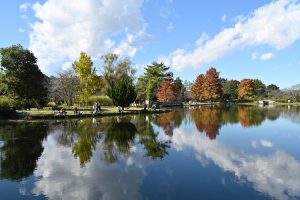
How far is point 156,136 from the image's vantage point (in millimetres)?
21484

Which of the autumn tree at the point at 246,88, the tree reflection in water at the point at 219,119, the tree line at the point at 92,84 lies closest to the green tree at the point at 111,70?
the tree line at the point at 92,84

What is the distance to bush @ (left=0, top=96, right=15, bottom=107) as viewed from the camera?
33.2m

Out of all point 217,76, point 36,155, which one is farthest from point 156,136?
point 217,76

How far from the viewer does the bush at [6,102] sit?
109 ft

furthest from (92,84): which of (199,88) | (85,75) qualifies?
(199,88)

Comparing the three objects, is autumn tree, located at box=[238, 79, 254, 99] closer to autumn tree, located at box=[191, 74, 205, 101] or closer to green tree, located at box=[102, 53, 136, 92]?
autumn tree, located at box=[191, 74, 205, 101]

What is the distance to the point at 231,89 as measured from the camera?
4173 inches

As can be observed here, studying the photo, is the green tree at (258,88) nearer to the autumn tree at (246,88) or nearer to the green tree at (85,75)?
the autumn tree at (246,88)

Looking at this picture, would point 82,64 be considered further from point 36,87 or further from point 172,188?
point 172,188

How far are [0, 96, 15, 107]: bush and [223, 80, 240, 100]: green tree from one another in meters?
80.2

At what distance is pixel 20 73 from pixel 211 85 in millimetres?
59600

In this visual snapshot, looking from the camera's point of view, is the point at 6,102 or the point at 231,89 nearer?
the point at 6,102

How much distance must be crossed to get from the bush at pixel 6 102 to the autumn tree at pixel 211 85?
2366 inches

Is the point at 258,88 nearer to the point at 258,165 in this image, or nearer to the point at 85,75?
the point at 85,75
